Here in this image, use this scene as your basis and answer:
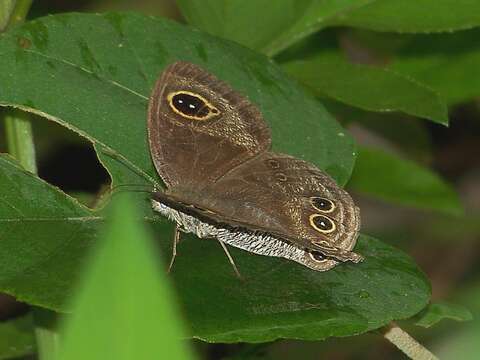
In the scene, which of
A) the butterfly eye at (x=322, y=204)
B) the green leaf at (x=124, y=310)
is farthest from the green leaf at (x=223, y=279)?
the green leaf at (x=124, y=310)

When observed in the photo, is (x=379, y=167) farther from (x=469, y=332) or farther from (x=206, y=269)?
(x=469, y=332)

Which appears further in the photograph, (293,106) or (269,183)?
(293,106)

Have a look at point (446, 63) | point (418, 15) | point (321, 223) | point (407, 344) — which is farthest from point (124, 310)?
point (446, 63)

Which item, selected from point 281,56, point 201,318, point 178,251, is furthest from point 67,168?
point 201,318

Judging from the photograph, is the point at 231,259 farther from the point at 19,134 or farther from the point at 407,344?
the point at 19,134

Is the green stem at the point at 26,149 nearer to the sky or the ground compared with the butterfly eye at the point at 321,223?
nearer to the ground

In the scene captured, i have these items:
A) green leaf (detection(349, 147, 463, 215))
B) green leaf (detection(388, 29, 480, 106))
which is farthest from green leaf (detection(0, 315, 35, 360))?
green leaf (detection(388, 29, 480, 106))

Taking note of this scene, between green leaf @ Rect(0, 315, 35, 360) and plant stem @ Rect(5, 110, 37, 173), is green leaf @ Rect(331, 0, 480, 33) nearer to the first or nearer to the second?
plant stem @ Rect(5, 110, 37, 173)

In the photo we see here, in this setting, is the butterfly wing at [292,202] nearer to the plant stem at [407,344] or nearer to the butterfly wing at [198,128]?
the butterfly wing at [198,128]
